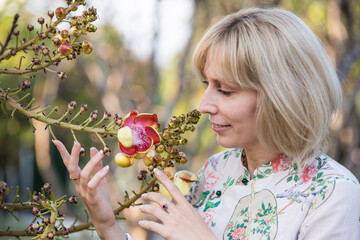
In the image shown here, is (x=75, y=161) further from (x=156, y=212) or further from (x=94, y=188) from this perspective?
(x=156, y=212)

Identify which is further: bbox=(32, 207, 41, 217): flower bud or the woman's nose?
the woman's nose

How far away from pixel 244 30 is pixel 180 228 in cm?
58

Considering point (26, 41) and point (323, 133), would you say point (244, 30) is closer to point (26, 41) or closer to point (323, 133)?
point (323, 133)

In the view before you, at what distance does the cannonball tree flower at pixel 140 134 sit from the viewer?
98cm

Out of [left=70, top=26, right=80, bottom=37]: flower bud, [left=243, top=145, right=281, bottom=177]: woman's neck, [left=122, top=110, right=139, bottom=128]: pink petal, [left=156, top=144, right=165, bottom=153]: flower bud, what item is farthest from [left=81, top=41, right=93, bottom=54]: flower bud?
[left=243, top=145, right=281, bottom=177]: woman's neck

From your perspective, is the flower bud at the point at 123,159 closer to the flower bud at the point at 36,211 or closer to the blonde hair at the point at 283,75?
the flower bud at the point at 36,211

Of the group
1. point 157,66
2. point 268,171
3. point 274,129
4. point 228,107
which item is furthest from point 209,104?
point 157,66

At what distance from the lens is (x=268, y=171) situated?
133 centimetres

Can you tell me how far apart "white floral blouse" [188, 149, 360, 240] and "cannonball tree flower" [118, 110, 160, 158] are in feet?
1.42

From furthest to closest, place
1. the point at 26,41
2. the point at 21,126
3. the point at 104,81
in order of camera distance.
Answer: the point at 21,126 → the point at 104,81 → the point at 26,41

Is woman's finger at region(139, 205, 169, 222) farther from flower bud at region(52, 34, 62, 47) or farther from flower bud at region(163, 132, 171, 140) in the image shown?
flower bud at region(52, 34, 62, 47)

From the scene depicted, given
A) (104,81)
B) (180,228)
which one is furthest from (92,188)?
(104,81)

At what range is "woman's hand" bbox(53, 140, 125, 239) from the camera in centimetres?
104

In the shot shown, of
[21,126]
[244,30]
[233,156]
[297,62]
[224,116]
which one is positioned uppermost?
[244,30]
